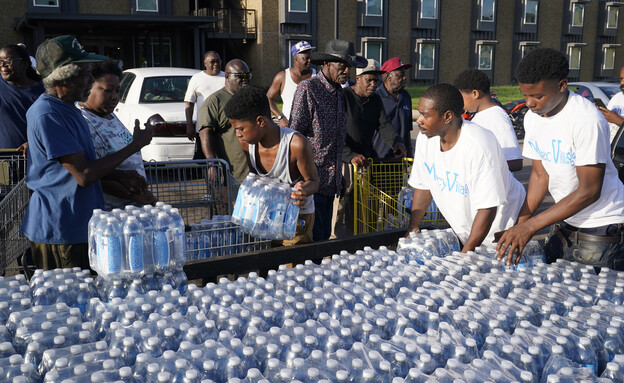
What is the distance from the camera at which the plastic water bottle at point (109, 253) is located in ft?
9.66

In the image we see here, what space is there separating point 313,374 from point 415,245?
1735 mm

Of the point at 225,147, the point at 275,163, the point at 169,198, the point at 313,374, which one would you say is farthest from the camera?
the point at 225,147

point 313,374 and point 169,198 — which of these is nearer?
point 313,374

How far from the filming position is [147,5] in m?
25.5

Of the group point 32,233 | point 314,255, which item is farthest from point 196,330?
point 32,233

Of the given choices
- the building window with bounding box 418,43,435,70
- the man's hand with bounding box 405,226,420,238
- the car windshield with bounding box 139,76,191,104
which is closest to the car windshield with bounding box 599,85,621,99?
the car windshield with bounding box 139,76,191,104

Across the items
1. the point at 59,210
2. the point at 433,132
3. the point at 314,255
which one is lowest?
the point at 314,255

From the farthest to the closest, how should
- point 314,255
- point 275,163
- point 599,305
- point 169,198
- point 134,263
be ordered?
point 169,198 < point 275,163 < point 314,255 < point 134,263 < point 599,305

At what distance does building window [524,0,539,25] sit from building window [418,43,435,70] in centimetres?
669

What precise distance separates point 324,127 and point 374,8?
26.0 m

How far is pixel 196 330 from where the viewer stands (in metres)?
2.34

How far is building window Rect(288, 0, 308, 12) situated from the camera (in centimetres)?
2729

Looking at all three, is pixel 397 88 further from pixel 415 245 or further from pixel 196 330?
pixel 196 330

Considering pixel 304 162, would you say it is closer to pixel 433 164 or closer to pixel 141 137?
pixel 433 164
